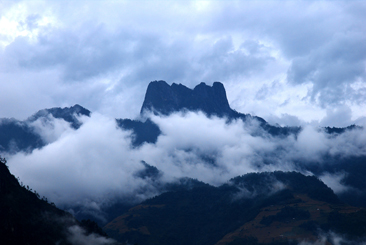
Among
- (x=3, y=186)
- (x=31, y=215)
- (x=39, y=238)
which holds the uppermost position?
(x=3, y=186)

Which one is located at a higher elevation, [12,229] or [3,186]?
[3,186]

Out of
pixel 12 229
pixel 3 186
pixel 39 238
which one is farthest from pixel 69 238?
pixel 3 186

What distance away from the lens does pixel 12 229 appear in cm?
17538

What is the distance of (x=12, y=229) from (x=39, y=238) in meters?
13.3

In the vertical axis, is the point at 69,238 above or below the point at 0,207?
below

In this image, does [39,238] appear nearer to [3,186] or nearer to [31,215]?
[31,215]

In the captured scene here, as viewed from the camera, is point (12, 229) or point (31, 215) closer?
point (12, 229)

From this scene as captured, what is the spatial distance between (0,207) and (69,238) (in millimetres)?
34905

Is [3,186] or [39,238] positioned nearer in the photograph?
[39,238]

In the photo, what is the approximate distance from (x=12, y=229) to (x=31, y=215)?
814 inches

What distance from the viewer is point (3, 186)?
198 m

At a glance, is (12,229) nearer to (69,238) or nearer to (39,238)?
(39,238)

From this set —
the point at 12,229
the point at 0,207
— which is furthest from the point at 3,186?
the point at 12,229

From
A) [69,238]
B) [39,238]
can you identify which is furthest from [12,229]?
[69,238]
